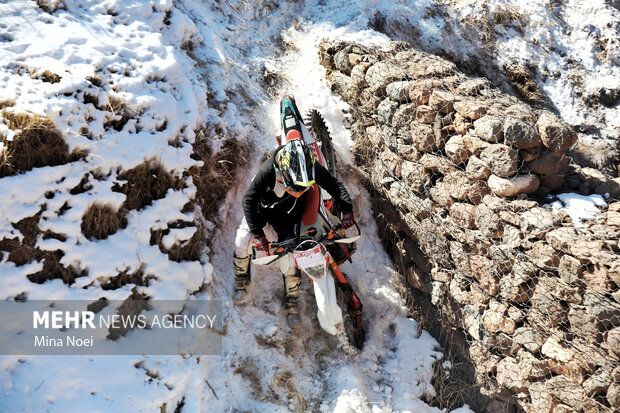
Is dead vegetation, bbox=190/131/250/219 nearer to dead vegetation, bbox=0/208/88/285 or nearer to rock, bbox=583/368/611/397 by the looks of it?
dead vegetation, bbox=0/208/88/285

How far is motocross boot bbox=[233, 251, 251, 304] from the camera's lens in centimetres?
454

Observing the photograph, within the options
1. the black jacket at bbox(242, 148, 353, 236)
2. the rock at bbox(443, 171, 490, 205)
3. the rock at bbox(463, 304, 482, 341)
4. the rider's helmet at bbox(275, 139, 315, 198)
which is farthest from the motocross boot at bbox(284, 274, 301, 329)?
the rock at bbox(443, 171, 490, 205)

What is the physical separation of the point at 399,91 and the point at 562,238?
8.08ft

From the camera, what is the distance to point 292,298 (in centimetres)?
468

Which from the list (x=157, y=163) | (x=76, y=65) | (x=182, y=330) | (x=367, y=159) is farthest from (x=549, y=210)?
(x=76, y=65)

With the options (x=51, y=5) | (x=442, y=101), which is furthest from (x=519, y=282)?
(x=51, y=5)

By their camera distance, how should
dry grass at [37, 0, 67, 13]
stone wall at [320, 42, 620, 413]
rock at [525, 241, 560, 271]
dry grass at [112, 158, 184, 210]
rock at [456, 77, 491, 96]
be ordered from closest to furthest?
stone wall at [320, 42, 620, 413] → rock at [525, 241, 560, 271] → dry grass at [112, 158, 184, 210] → rock at [456, 77, 491, 96] → dry grass at [37, 0, 67, 13]

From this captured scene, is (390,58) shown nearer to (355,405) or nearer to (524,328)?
(524,328)

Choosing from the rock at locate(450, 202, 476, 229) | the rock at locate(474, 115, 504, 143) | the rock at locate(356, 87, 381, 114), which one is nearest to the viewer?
the rock at locate(474, 115, 504, 143)

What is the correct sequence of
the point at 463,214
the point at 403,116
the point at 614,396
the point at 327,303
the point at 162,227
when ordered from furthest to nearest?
1. the point at 403,116
2. the point at 162,227
3. the point at 463,214
4. the point at 327,303
5. the point at 614,396

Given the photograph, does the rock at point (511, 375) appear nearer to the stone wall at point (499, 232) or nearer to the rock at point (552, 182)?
the stone wall at point (499, 232)

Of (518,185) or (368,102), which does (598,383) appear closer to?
(518,185)

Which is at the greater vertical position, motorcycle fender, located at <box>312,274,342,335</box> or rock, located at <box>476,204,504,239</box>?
rock, located at <box>476,204,504,239</box>

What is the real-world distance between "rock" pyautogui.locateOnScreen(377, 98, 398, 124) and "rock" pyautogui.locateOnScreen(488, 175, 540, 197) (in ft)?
5.50
